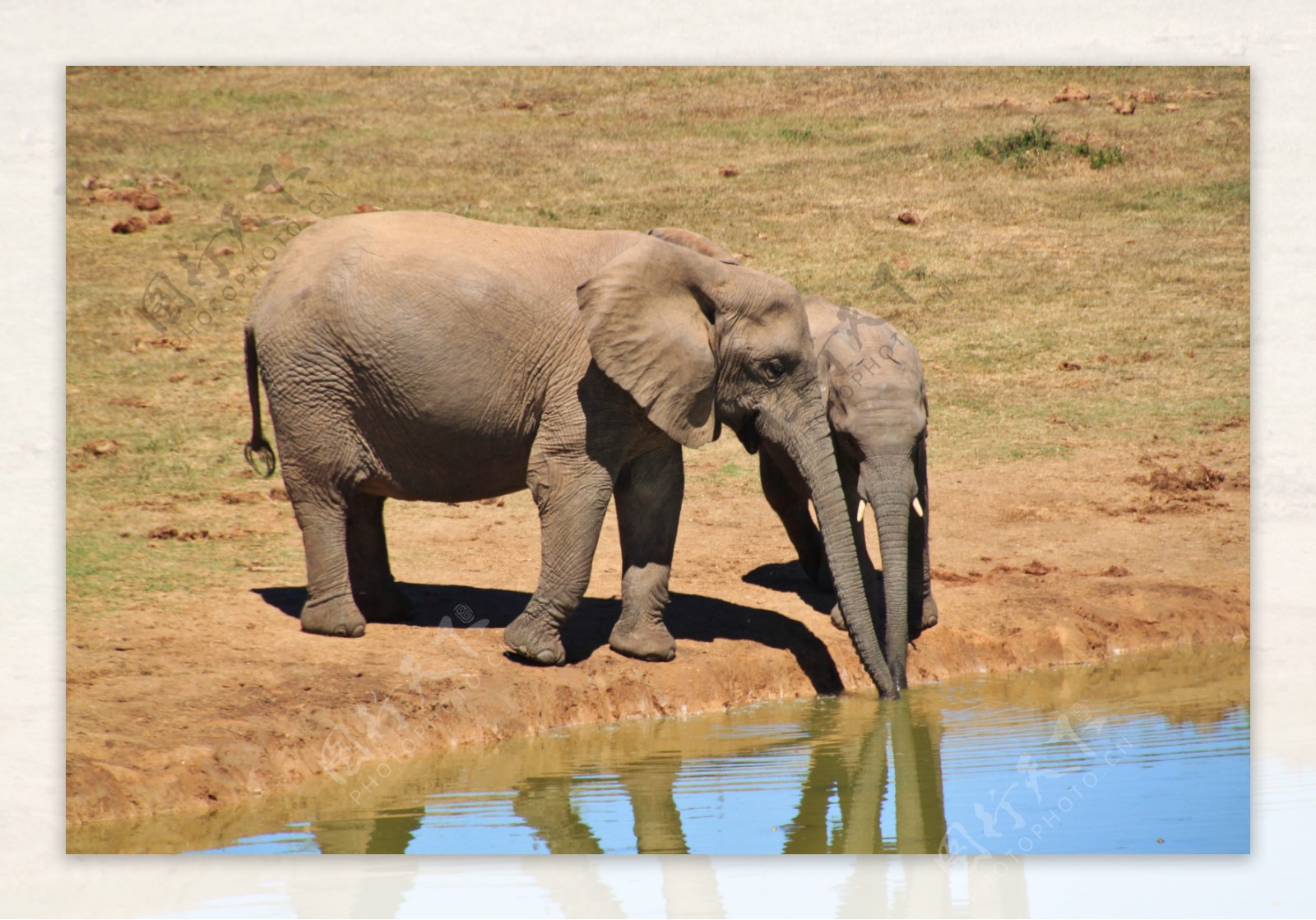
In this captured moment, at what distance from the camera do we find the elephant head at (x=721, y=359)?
26.5 feet

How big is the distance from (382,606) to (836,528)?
2.45 meters

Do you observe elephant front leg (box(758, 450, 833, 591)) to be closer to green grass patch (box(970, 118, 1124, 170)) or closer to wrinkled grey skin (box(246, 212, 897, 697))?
wrinkled grey skin (box(246, 212, 897, 697))

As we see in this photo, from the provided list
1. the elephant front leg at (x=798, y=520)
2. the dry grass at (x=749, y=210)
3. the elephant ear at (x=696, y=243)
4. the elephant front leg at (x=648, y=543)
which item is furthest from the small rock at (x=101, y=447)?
the elephant ear at (x=696, y=243)

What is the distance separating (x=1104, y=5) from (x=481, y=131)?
505cm

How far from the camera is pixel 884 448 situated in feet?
27.8

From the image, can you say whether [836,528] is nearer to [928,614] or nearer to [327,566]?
[928,614]

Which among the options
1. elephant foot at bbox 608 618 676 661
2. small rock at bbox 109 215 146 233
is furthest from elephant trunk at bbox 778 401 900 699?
small rock at bbox 109 215 146 233

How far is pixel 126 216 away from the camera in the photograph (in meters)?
14.0

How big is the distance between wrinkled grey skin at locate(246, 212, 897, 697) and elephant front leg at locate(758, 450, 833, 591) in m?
1.38

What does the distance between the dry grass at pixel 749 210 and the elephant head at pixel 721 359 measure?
2.37 metres

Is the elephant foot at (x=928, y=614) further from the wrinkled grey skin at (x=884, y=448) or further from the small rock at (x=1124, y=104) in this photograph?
the small rock at (x=1124, y=104)

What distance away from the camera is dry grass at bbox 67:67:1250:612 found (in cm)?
1094

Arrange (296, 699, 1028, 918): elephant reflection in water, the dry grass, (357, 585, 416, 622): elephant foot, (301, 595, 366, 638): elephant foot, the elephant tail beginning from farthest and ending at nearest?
the dry grass
(357, 585, 416, 622): elephant foot
the elephant tail
(301, 595, 366, 638): elephant foot
(296, 699, 1028, 918): elephant reflection in water

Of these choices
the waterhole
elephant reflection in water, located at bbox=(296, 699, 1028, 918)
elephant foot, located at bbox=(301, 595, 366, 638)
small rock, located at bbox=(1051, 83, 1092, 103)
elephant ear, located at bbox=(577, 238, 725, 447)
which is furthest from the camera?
→ small rock, located at bbox=(1051, 83, 1092, 103)
